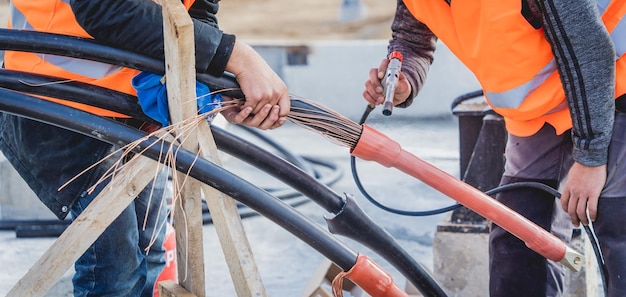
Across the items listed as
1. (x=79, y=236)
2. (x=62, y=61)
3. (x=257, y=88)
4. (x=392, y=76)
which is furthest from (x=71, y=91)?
(x=392, y=76)

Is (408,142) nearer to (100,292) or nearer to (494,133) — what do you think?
(494,133)

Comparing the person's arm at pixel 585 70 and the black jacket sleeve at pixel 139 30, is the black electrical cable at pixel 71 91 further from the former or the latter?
the person's arm at pixel 585 70

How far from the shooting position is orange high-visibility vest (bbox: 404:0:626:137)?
6.70ft

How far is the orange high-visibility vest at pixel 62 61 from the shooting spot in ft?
6.95

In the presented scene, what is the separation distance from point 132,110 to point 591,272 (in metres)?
1.86

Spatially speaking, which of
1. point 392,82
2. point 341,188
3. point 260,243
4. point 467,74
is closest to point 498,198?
point 392,82

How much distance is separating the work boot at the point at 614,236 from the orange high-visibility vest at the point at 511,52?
0.25m

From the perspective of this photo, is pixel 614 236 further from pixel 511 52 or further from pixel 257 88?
pixel 257 88

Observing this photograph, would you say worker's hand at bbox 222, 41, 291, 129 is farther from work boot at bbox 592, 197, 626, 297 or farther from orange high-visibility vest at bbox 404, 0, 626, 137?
work boot at bbox 592, 197, 626, 297

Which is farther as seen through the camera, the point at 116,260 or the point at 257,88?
the point at 116,260

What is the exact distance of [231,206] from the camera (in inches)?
81.5

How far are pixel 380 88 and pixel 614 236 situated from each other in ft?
2.61

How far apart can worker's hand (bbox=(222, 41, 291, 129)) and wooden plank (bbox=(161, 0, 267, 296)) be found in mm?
121

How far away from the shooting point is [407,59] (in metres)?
2.56
